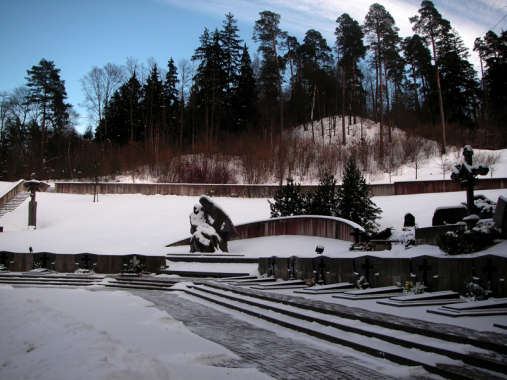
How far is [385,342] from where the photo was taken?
19.3 feet

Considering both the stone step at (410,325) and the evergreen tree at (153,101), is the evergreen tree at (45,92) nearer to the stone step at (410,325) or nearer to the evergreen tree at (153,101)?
the evergreen tree at (153,101)

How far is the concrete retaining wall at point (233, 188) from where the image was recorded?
2615 cm

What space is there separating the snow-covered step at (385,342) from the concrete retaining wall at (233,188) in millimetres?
19616

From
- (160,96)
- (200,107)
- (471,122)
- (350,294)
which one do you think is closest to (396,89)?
(471,122)

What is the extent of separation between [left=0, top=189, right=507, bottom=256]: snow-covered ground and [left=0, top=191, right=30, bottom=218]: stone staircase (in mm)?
538

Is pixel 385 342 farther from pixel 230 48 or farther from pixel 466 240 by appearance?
pixel 230 48

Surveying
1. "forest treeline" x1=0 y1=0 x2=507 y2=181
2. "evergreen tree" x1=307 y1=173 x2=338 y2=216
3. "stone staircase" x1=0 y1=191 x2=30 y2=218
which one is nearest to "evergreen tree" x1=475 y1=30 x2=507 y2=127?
"forest treeline" x1=0 y1=0 x2=507 y2=181

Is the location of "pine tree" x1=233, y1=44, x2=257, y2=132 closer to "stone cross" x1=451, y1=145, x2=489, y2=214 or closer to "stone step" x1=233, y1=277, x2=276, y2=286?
"stone cross" x1=451, y1=145, x2=489, y2=214

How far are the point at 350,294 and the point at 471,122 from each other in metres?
40.9

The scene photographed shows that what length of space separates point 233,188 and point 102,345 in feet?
86.7

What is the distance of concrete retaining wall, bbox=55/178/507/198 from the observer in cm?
2615

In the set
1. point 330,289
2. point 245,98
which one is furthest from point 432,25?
point 330,289

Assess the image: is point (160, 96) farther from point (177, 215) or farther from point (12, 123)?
point (177, 215)

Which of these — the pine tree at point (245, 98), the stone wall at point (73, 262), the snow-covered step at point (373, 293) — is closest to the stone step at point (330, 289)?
the snow-covered step at point (373, 293)
